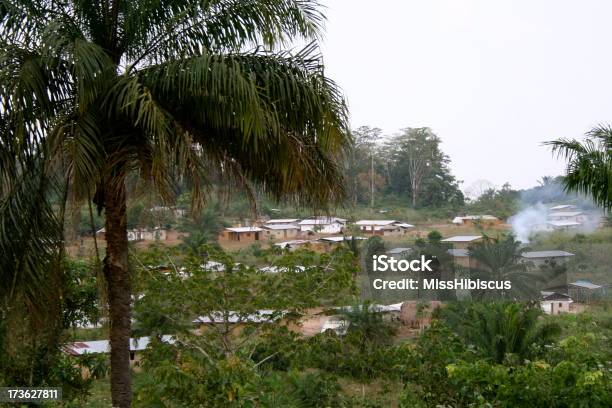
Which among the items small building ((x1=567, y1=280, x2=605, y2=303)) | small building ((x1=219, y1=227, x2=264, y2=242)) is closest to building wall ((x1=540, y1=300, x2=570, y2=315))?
small building ((x1=567, y1=280, x2=605, y2=303))

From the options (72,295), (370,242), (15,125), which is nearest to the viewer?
(15,125)

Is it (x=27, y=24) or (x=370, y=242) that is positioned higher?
(x=27, y=24)

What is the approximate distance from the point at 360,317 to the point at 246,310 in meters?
5.99

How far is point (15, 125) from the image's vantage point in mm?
3756

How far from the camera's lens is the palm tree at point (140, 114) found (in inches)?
152

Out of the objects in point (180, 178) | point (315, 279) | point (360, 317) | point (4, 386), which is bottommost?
point (360, 317)

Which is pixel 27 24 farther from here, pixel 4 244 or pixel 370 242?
pixel 370 242

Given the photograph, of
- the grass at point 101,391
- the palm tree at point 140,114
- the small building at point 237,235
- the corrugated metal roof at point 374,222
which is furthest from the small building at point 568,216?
the palm tree at point 140,114

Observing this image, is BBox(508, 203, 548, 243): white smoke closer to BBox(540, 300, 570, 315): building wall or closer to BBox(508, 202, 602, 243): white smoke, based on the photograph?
BBox(508, 202, 602, 243): white smoke

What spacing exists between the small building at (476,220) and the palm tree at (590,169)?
24.2m

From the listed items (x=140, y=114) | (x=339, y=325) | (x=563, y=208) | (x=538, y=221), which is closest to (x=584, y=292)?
(x=339, y=325)

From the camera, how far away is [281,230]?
107ft

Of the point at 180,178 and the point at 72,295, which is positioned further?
the point at 72,295

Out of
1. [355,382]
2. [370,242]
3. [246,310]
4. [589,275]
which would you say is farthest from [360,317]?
[589,275]
